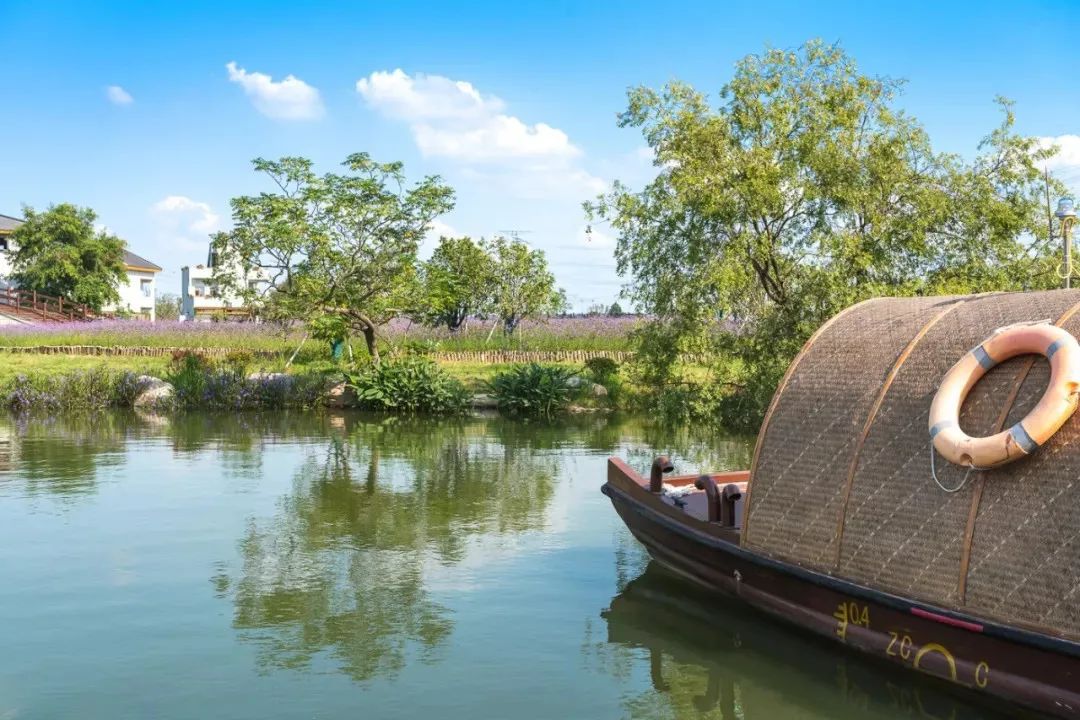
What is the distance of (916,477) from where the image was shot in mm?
6410

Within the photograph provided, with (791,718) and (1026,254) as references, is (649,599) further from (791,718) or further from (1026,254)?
(1026,254)

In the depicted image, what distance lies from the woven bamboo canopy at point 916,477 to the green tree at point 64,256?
151 feet

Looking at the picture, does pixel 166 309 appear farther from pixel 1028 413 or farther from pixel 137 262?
pixel 1028 413

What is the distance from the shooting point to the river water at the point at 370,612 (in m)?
6.66

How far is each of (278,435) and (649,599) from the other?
481 inches

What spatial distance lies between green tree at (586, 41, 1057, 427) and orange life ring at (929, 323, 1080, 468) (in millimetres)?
11918

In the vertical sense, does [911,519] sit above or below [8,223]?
below

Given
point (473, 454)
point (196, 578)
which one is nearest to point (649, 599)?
point (196, 578)

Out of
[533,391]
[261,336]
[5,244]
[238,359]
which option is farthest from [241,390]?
[5,244]

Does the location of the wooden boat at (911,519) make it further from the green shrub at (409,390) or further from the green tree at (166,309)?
the green tree at (166,309)

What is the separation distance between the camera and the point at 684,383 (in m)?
22.4

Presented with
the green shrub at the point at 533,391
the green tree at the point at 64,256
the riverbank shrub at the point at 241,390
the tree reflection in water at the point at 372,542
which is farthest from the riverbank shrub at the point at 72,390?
the green tree at the point at 64,256

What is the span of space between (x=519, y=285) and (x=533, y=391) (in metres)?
13.8

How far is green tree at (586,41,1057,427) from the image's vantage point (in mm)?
18641
